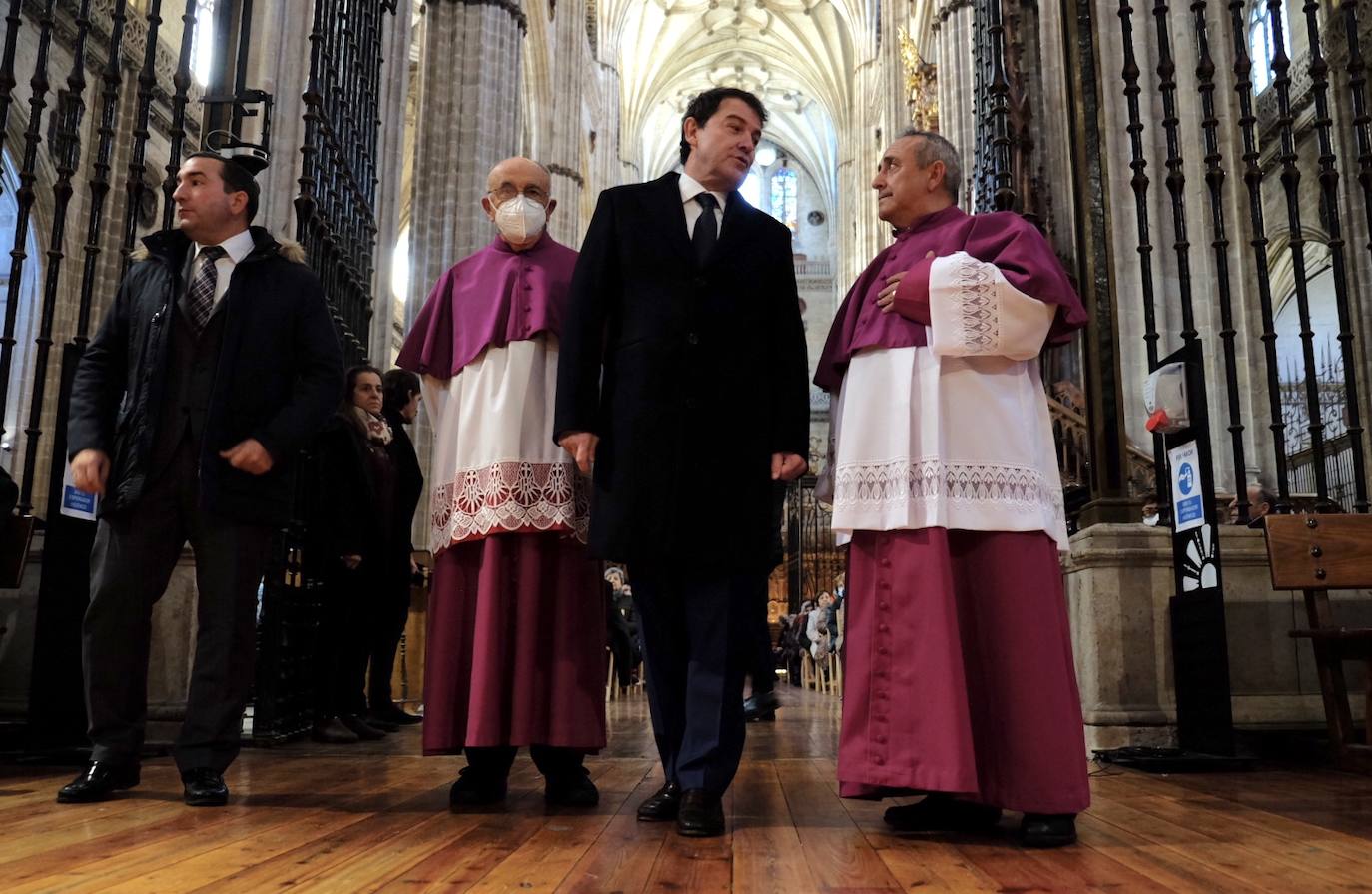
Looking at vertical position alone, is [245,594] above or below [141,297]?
below

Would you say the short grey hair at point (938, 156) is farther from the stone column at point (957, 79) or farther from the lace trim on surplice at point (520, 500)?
the stone column at point (957, 79)

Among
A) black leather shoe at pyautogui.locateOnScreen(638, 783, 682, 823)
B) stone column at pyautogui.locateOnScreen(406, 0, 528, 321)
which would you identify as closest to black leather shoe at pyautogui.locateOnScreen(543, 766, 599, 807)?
black leather shoe at pyautogui.locateOnScreen(638, 783, 682, 823)

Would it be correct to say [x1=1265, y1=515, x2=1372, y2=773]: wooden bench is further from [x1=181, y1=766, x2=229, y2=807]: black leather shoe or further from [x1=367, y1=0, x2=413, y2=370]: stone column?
[x1=367, y1=0, x2=413, y2=370]: stone column

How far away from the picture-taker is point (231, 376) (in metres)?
3.01

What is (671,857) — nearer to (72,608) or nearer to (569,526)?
(569,526)

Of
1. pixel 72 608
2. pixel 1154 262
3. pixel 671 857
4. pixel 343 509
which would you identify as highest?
pixel 1154 262

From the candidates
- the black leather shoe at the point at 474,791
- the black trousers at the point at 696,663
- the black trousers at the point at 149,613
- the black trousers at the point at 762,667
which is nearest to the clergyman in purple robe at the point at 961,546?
the black trousers at the point at 696,663

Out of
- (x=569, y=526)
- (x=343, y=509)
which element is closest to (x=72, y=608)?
(x=343, y=509)

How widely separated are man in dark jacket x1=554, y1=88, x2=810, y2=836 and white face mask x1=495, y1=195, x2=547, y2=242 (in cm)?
30

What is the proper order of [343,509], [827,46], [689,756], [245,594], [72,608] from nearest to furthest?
[689,756] → [245,594] → [72,608] → [343,509] → [827,46]

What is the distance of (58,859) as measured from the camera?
6.59ft

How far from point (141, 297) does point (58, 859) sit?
63.7 inches

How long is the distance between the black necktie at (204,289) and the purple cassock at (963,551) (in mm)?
1733

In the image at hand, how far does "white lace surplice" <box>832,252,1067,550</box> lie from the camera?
2512mm
